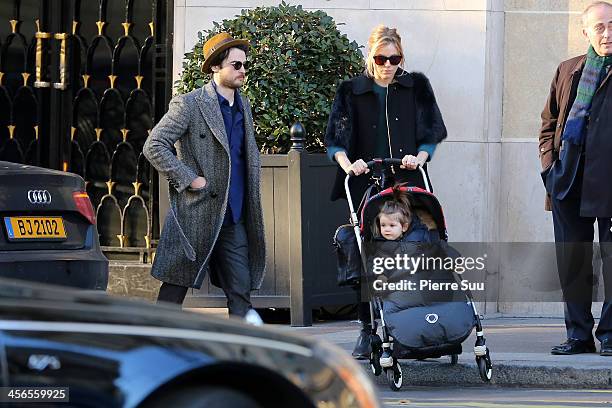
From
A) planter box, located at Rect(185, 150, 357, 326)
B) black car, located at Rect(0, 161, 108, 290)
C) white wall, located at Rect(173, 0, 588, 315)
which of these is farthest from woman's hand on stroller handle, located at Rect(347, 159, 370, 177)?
white wall, located at Rect(173, 0, 588, 315)

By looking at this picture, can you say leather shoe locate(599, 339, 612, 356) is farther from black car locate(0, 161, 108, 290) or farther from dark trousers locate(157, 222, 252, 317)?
black car locate(0, 161, 108, 290)

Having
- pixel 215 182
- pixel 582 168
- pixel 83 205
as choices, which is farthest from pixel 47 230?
pixel 582 168

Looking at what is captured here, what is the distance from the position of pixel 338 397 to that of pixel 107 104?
9778 mm

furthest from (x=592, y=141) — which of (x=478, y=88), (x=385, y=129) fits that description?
(x=478, y=88)

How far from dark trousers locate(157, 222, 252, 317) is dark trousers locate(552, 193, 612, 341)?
6.77 ft

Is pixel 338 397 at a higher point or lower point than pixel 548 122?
lower

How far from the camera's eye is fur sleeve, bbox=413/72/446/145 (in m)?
9.10

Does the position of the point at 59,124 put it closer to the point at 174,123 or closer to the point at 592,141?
the point at 174,123

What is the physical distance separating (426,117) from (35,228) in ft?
8.17

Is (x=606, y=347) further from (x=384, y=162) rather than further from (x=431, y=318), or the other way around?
(x=384, y=162)

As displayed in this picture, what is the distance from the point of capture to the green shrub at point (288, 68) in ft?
37.1

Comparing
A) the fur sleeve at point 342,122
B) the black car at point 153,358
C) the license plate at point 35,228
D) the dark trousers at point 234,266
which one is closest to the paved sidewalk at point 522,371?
the dark trousers at point 234,266

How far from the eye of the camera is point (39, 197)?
8.64m

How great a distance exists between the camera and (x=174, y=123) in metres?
8.98
